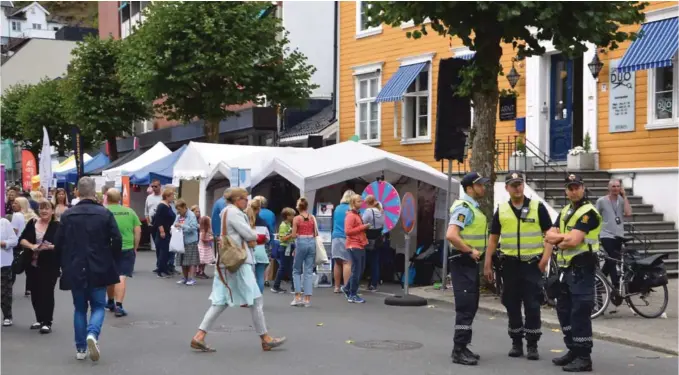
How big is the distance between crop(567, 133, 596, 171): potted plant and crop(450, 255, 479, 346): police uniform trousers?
470 inches

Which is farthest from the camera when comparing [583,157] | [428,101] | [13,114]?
[13,114]

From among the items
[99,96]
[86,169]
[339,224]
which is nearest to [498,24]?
[339,224]

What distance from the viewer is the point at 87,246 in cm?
941

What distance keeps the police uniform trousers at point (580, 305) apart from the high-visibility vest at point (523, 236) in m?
0.37

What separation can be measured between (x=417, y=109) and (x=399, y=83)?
962mm

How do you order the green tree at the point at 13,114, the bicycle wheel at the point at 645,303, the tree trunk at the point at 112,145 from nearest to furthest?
the bicycle wheel at the point at 645,303 → the tree trunk at the point at 112,145 → the green tree at the point at 13,114

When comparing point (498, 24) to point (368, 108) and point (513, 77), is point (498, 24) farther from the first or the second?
point (368, 108)

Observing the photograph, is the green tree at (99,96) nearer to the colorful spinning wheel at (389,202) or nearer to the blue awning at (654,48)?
the blue awning at (654,48)

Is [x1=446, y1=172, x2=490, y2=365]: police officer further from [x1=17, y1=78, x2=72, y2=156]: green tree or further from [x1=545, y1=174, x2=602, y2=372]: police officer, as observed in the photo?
[x1=17, y1=78, x2=72, y2=156]: green tree

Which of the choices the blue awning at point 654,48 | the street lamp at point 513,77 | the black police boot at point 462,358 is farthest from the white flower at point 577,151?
the black police boot at point 462,358

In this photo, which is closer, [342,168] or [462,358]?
[462,358]

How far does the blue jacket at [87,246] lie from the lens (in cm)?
938

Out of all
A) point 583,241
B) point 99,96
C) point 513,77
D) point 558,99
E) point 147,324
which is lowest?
point 147,324

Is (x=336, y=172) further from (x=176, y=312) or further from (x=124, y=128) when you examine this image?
(x=124, y=128)
